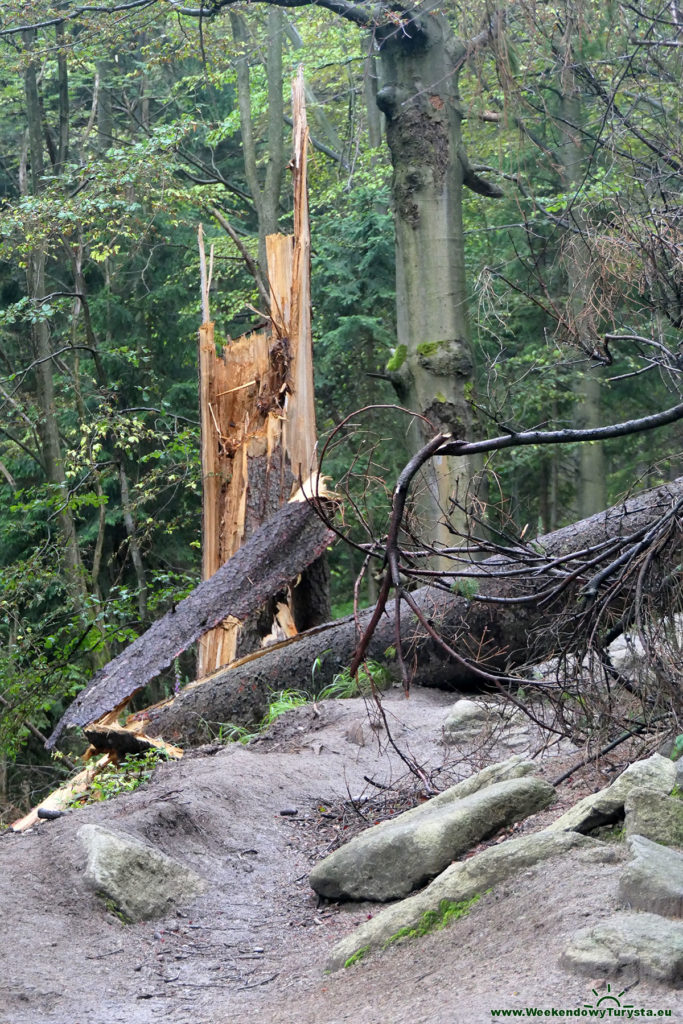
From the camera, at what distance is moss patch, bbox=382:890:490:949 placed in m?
3.57

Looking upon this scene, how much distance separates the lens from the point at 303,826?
5.86 m

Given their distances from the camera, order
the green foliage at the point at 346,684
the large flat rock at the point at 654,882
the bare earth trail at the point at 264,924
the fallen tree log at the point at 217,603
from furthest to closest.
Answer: the green foliage at the point at 346,684 → the fallen tree log at the point at 217,603 → the bare earth trail at the point at 264,924 → the large flat rock at the point at 654,882

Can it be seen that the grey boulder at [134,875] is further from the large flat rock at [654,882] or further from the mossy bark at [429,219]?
the mossy bark at [429,219]

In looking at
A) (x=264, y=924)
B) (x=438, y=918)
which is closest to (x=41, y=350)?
(x=264, y=924)

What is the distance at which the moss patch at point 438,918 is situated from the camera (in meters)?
3.57

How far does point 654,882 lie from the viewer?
2.97 m

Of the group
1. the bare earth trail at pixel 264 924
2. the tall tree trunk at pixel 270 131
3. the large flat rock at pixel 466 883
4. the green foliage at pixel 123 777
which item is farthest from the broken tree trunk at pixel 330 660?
the tall tree trunk at pixel 270 131

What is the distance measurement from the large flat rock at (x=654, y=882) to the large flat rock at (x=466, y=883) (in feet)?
1.61

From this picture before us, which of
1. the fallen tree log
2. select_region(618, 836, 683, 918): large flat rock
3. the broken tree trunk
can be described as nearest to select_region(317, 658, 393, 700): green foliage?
the broken tree trunk

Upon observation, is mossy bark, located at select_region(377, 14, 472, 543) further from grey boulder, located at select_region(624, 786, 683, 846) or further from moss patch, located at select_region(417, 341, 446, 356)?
grey boulder, located at select_region(624, 786, 683, 846)

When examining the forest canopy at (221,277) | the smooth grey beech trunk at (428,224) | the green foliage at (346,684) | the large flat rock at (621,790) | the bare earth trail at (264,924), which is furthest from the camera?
the forest canopy at (221,277)

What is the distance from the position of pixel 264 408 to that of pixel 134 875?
5.74 m

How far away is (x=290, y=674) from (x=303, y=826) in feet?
8.38

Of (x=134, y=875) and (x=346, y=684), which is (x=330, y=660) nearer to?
(x=346, y=684)
